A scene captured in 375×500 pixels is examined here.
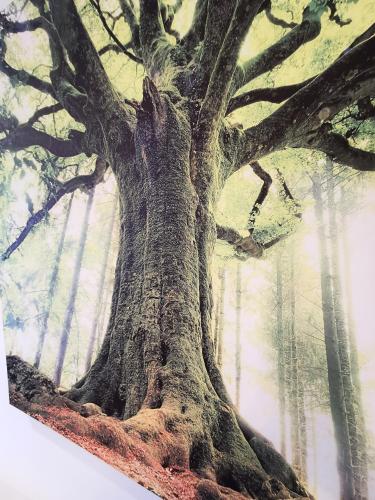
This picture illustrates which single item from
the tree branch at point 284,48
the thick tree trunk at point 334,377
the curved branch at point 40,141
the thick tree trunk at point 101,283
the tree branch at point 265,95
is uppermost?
the curved branch at point 40,141

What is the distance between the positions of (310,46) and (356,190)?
1.65 feet

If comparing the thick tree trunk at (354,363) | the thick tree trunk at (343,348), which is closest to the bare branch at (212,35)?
the thick tree trunk at (343,348)

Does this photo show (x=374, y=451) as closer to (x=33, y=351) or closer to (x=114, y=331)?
(x=114, y=331)

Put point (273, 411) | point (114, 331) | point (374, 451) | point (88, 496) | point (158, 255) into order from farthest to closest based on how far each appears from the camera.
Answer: point (88, 496), point (114, 331), point (158, 255), point (273, 411), point (374, 451)

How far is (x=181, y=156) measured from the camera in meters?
1.62

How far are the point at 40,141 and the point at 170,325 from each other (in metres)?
1.42

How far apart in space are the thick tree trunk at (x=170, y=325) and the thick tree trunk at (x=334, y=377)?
228 mm

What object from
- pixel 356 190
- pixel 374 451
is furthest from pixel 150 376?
pixel 356 190

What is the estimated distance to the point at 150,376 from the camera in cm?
154

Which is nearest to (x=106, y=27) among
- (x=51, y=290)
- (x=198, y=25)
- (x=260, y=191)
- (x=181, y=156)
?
(x=198, y=25)

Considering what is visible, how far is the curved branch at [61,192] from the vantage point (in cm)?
204

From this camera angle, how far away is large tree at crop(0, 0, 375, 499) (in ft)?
4.06

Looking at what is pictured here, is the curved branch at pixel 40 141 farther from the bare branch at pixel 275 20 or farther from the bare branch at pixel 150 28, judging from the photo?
the bare branch at pixel 275 20

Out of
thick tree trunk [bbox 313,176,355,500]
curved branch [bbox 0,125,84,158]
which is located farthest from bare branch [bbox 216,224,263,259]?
curved branch [bbox 0,125,84,158]
